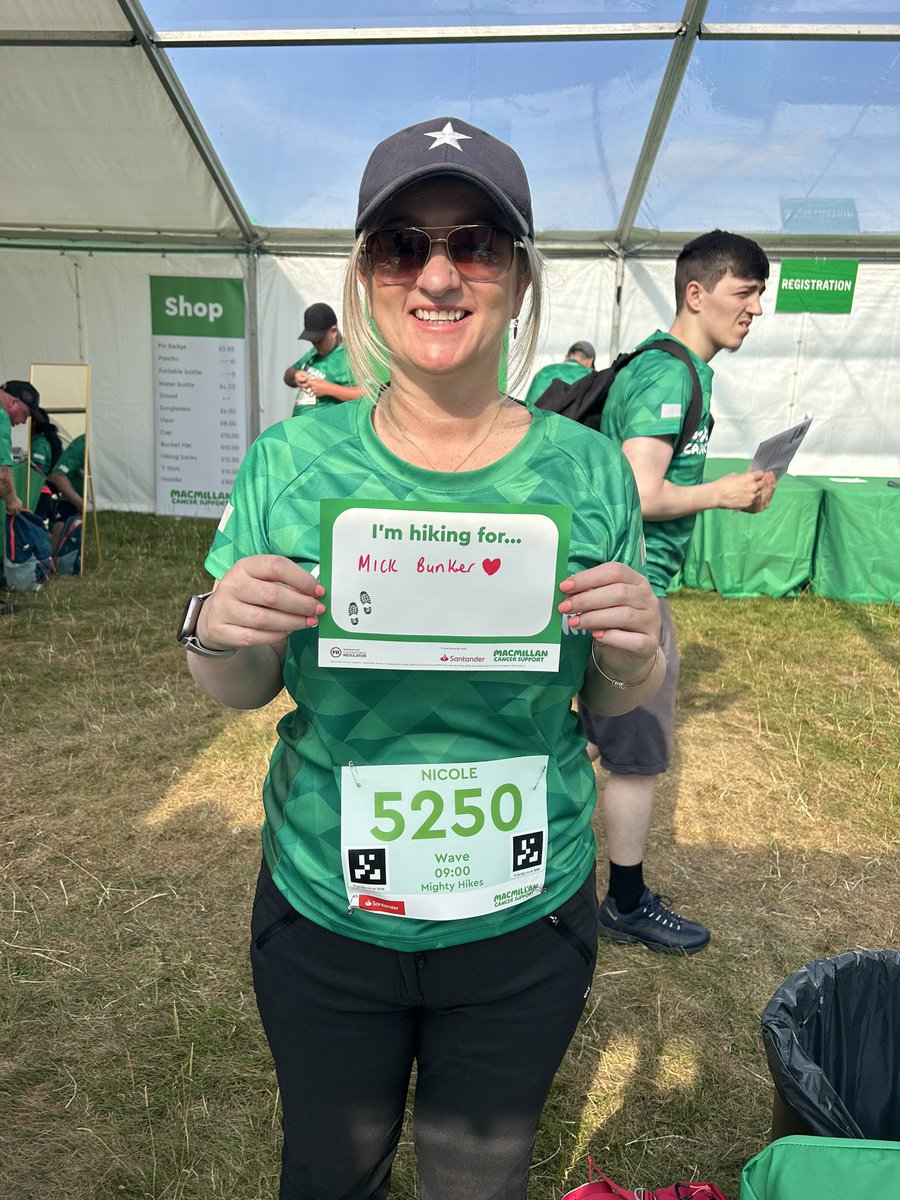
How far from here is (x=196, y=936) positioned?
2.82 m

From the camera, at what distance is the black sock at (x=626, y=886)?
279cm

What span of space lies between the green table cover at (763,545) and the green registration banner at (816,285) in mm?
2282

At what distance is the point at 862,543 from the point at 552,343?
3856 millimetres

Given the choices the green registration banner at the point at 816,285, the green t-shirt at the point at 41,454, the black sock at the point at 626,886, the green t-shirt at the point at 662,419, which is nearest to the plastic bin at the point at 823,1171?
the green t-shirt at the point at 662,419

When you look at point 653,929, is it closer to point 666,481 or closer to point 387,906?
point 666,481

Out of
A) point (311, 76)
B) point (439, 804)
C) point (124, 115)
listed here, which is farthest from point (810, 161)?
point (439, 804)

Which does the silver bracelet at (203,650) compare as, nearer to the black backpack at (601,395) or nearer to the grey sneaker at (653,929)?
the black backpack at (601,395)

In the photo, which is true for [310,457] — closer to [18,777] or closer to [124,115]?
[18,777]

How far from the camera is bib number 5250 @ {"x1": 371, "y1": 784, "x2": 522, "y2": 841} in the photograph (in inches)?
44.3

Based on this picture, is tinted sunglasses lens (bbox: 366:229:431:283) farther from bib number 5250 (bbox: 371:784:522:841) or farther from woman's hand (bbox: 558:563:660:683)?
bib number 5250 (bbox: 371:784:522:841)

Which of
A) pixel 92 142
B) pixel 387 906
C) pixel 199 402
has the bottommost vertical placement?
pixel 387 906

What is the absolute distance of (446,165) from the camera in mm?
1058

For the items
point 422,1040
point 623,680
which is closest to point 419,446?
point 623,680

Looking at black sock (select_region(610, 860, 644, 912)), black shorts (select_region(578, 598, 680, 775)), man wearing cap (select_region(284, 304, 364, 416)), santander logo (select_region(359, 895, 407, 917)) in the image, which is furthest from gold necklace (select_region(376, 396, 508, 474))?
man wearing cap (select_region(284, 304, 364, 416))
